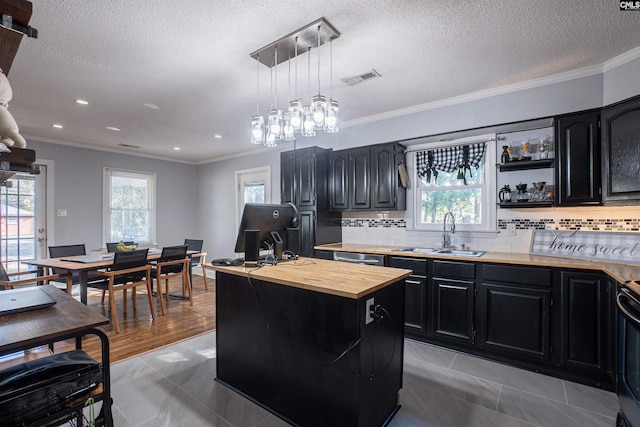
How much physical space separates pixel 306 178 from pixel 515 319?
2.72m

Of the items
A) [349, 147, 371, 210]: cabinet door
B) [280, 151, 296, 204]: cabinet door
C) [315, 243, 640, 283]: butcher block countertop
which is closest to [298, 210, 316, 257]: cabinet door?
[280, 151, 296, 204]: cabinet door

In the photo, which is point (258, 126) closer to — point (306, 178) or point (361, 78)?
point (361, 78)

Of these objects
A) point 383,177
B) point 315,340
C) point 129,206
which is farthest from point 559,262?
point 129,206

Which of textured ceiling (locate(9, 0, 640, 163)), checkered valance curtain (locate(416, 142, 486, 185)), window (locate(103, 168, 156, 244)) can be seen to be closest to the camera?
textured ceiling (locate(9, 0, 640, 163))

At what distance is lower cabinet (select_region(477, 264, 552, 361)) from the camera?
2451 millimetres

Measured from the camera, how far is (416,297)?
9.98 feet

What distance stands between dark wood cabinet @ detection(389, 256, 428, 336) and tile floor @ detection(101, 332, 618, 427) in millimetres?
377

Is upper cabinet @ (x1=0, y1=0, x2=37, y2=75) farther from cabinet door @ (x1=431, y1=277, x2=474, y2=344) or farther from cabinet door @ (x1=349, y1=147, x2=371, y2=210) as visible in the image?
cabinet door @ (x1=349, y1=147, x2=371, y2=210)

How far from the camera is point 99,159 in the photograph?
5426 millimetres

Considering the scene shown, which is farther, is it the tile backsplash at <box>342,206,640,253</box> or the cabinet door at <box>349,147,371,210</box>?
the cabinet door at <box>349,147,371,210</box>

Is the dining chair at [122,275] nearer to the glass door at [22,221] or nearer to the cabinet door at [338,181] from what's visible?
the glass door at [22,221]

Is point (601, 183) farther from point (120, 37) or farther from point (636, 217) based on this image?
point (120, 37)

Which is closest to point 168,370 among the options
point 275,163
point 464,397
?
point 464,397

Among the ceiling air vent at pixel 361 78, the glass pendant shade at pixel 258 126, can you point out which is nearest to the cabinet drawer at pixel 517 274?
the ceiling air vent at pixel 361 78
